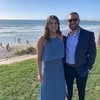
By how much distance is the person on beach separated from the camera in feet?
16.3

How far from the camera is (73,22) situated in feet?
17.0

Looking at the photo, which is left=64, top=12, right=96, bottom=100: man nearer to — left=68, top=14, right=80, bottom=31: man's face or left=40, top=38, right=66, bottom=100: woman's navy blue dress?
left=68, top=14, right=80, bottom=31: man's face

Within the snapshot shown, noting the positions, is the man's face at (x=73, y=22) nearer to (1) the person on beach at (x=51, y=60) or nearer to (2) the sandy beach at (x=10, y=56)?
(1) the person on beach at (x=51, y=60)

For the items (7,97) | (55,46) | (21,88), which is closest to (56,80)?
(55,46)

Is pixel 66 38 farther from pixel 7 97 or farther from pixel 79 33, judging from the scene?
pixel 7 97

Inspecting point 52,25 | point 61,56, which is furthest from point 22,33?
point 52,25

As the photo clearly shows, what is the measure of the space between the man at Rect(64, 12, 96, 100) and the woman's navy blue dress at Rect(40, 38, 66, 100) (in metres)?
0.15

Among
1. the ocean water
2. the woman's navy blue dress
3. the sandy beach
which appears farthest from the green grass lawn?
the sandy beach

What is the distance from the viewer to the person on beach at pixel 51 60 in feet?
16.3

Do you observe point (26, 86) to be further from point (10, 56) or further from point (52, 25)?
point (10, 56)

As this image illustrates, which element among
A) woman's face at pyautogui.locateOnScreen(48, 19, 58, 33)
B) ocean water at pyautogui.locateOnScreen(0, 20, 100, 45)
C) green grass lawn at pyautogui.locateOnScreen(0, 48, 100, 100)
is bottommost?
ocean water at pyautogui.locateOnScreen(0, 20, 100, 45)

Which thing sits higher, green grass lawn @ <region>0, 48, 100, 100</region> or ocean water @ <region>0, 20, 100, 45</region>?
green grass lawn @ <region>0, 48, 100, 100</region>

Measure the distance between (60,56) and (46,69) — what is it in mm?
305

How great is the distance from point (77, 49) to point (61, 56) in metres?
0.29
